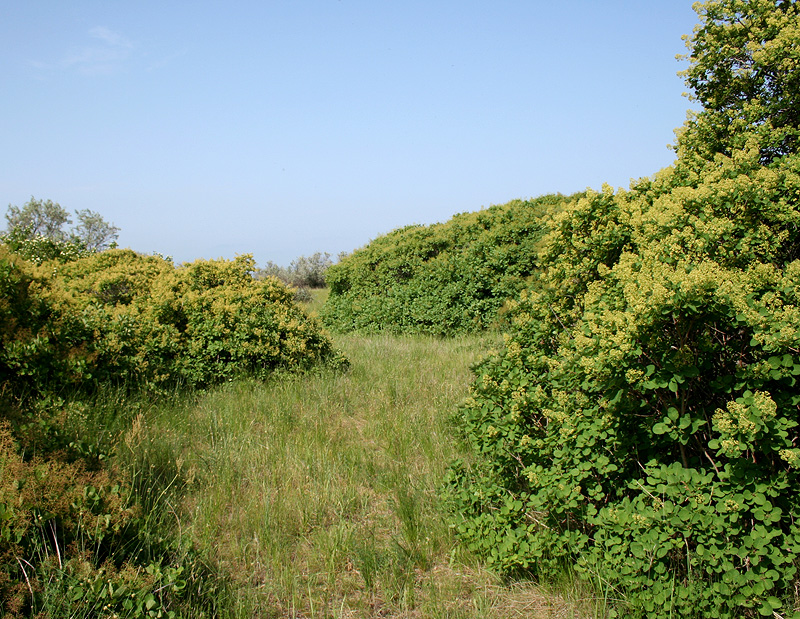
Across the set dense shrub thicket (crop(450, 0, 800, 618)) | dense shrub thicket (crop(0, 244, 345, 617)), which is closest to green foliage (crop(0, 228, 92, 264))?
dense shrub thicket (crop(0, 244, 345, 617))

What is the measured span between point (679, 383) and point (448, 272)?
27.7ft

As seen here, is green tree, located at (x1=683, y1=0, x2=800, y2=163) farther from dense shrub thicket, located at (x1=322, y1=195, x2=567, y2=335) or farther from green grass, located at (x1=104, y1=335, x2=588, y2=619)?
dense shrub thicket, located at (x1=322, y1=195, x2=567, y2=335)

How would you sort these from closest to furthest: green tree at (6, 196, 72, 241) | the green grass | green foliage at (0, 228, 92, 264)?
the green grass → green foliage at (0, 228, 92, 264) → green tree at (6, 196, 72, 241)

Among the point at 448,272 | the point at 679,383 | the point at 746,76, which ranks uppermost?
the point at 746,76

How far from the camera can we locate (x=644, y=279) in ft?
9.05

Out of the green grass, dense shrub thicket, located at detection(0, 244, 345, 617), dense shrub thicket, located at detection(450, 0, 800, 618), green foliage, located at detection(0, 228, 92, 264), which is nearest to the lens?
dense shrub thicket, located at detection(450, 0, 800, 618)

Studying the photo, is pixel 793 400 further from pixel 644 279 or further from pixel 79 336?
pixel 79 336

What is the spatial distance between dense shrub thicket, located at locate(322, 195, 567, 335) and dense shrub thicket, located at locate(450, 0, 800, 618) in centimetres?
591

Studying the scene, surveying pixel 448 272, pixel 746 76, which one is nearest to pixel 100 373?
pixel 746 76

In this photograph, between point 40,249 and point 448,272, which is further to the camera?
point 448,272

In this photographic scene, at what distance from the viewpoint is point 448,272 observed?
36.0 ft

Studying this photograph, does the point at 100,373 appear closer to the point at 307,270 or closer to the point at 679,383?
the point at 679,383

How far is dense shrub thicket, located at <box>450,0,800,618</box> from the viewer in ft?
8.09

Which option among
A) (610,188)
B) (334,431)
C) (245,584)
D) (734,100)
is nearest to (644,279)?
(610,188)
